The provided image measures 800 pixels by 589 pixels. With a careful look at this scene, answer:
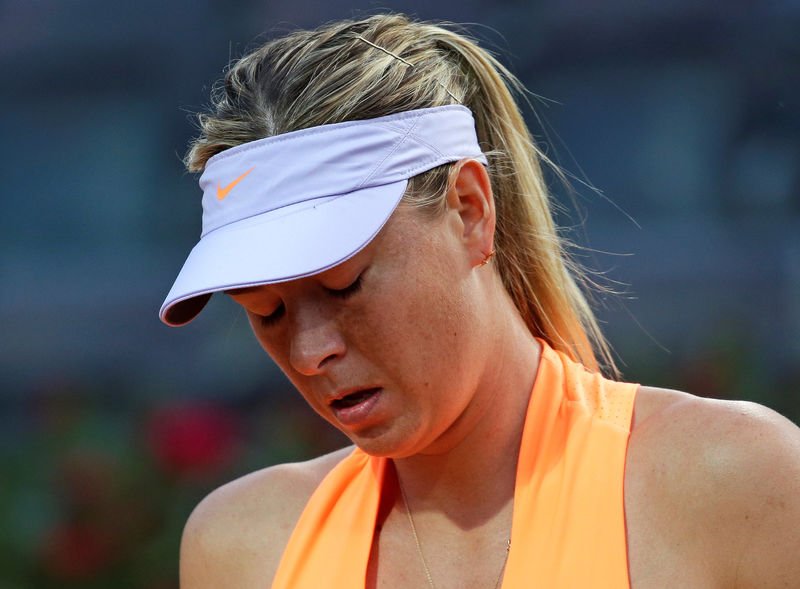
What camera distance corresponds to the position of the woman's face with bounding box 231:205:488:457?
57.1 inches

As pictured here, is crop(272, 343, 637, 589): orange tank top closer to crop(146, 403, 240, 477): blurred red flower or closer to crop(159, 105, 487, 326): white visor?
crop(159, 105, 487, 326): white visor

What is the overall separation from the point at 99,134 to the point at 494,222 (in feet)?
7.61

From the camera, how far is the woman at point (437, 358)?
4.69ft

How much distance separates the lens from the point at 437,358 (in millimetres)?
1484

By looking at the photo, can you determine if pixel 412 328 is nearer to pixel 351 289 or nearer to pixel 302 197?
pixel 351 289

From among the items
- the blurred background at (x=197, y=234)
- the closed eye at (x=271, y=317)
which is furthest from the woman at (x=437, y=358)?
the blurred background at (x=197, y=234)

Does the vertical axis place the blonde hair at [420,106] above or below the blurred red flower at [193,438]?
above

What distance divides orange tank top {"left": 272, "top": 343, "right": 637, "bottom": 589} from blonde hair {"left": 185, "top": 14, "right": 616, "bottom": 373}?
5.1 inches

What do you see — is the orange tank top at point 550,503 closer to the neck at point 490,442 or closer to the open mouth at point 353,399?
the neck at point 490,442

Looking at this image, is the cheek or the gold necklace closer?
the cheek

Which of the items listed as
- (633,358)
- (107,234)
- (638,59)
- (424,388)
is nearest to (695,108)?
(638,59)

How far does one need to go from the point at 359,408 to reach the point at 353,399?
0.08 ft

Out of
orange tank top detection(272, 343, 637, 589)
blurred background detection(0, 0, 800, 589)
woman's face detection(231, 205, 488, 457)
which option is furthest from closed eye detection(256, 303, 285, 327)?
blurred background detection(0, 0, 800, 589)

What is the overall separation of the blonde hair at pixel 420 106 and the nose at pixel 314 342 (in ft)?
0.69
